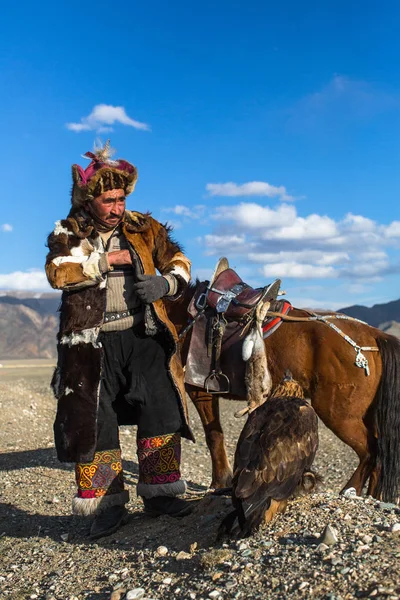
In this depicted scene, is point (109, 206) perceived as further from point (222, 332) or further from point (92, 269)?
point (222, 332)

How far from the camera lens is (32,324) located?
250ft

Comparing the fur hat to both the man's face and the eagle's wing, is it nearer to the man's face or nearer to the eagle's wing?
the man's face

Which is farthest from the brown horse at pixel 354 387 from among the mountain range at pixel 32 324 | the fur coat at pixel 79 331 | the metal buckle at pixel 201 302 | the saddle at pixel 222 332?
the mountain range at pixel 32 324

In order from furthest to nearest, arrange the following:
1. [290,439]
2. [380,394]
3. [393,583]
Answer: [380,394], [290,439], [393,583]

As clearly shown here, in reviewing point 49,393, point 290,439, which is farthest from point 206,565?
point 49,393

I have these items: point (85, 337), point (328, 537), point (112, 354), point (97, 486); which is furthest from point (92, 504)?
point (328, 537)

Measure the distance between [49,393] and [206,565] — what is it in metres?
11.2

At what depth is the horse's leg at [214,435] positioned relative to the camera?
17.9 ft

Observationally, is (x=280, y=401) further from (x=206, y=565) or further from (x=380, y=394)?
(x=380, y=394)

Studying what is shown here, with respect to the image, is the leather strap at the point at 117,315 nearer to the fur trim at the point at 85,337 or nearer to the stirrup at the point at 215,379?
the fur trim at the point at 85,337

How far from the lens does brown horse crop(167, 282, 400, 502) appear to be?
15.9 feet

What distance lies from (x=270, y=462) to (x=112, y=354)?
121cm

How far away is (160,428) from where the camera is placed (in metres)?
3.92

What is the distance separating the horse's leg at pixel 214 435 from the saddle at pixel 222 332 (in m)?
0.35
